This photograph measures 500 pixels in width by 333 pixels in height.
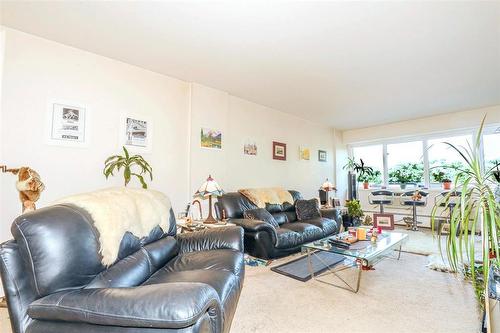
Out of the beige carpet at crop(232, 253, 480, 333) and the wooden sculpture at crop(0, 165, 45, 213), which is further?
the wooden sculpture at crop(0, 165, 45, 213)

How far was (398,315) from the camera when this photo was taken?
6.40 feet

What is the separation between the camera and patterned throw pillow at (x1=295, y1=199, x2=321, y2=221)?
13.9 feet

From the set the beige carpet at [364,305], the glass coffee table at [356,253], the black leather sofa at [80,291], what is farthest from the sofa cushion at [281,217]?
the black leather sofa at [80,291]

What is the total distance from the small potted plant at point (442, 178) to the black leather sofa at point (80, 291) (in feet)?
19.2

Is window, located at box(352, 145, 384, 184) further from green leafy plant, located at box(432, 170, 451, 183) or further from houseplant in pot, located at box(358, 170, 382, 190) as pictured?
green leafy plant, located at box(432, 170, 451, 183)

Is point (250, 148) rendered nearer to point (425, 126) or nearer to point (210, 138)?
point (210, 138)

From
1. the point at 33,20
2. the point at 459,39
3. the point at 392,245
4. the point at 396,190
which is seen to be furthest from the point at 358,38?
the point at 396,190

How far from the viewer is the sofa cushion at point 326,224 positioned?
3779mm

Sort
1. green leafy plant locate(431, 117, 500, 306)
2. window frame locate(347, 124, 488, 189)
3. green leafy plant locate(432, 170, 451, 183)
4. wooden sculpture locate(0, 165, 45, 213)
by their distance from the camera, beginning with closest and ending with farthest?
green leafy plant locate(431, 117, 500, 306) → wooden sculpture locate(0, 165, 45, 213) → window frame locate(347, 124, 488, 189) → green leafy plant locate(432, 170, 451, 183)

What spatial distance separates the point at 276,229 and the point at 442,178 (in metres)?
4.57

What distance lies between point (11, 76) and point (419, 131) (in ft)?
23.3

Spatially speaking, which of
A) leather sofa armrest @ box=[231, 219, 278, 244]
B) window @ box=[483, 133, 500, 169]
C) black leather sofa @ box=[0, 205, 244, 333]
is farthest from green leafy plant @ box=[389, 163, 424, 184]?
black leather sofa @ box=[0, 205, 244, 333]

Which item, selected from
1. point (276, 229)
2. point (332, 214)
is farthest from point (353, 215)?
point (276, 229)

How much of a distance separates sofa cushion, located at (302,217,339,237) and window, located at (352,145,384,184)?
330 cm
